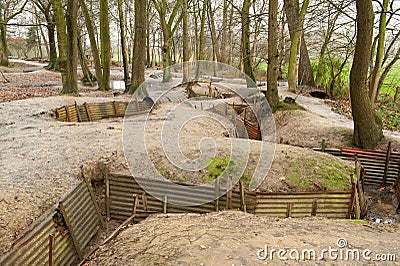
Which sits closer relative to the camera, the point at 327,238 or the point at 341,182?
the point at 327,238

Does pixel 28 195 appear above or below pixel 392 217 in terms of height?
above

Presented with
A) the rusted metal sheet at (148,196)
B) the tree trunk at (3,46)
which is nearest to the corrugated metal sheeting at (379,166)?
the rusted metal sheet at (148,196)

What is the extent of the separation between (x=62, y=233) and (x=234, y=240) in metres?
2.79

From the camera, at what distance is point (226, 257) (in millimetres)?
3576

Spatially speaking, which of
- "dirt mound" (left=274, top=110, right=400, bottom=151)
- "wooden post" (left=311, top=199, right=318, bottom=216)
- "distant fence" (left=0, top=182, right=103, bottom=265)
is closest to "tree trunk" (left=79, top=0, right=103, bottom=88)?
"dirt mound" (left=274, top=110, right=400, bottom=151)

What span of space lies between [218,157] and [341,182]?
2.90m

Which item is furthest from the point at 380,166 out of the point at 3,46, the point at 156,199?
the point at 3,46

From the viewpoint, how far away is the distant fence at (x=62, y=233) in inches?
163

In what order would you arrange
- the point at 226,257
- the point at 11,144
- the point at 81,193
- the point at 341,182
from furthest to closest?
the point at 11,144 → the point at 341,182 → the point at 81,193 → the point at 226,257

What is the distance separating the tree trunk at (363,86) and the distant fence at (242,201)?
4.76 metres

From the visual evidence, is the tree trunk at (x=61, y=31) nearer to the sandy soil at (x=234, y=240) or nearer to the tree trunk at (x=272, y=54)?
the tree trunk at (x=272, y=54)

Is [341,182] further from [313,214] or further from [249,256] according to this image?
[249,256]

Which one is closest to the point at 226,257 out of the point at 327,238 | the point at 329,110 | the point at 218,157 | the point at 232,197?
the point at 327,238

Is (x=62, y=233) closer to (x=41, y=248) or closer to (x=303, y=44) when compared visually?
(x=41, y=248)
